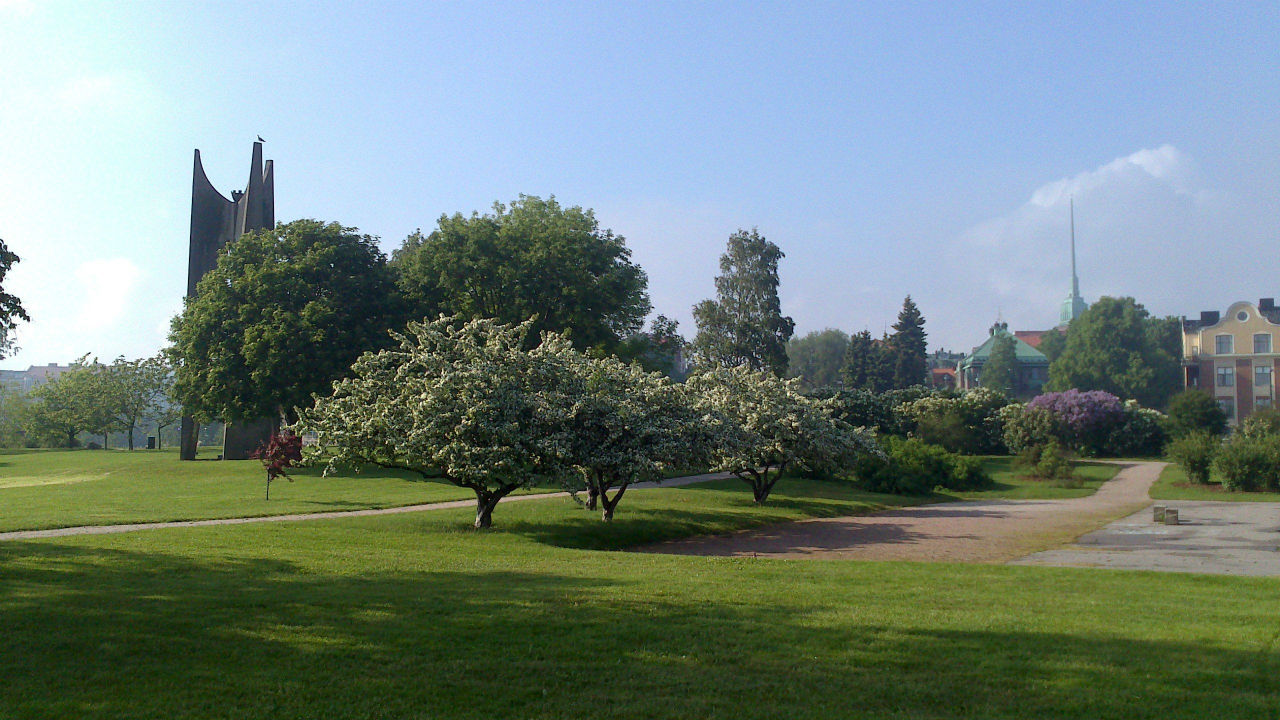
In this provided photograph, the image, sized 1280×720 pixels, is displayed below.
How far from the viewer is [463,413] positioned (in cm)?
1872

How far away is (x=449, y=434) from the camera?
18.7 metres

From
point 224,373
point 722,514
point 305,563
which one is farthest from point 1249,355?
point 305,563

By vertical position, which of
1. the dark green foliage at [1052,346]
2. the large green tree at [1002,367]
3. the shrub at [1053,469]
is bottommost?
the shrub at [1053,469]

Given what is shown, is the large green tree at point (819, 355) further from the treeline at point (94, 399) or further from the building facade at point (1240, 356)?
the treeline at point (94, 399)

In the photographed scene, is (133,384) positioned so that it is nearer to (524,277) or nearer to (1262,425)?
(524,277)

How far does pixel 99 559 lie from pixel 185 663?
748cm

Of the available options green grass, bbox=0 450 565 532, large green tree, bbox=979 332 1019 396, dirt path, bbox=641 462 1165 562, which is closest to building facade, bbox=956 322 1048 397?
large green tree, bbox=979 332 1019 396

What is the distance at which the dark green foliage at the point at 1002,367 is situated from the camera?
10681 centimetres

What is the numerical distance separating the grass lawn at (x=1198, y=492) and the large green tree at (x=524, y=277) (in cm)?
2326

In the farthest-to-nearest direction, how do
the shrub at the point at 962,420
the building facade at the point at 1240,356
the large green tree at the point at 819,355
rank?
1. the large green tree at the point at 819,355
2. the building facade at the point at 1240,356
3. the shrub at the point at 962,420

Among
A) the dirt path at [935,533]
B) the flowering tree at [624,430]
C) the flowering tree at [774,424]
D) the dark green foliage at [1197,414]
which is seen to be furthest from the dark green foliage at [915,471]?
the dark green foliage at [1197,414]

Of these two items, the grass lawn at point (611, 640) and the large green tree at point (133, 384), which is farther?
the large green tree at point (133, 384)

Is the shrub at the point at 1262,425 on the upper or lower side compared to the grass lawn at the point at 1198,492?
upper

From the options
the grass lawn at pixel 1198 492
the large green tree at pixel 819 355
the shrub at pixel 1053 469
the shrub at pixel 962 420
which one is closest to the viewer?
the grass lawn at pixel 1198 492
